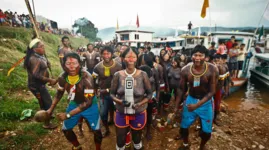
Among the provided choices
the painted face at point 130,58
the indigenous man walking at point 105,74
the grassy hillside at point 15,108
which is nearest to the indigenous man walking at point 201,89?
the painted face at point 130,58

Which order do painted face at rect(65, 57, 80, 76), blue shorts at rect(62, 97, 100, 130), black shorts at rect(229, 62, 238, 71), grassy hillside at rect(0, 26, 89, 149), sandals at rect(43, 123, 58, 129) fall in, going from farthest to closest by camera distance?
black shorts at rect(229, 62, 238, 71) → sandals at rect(43, 123, 58, 129) → grassy hillside at rect(0, 26, 89, 149) → blue shorts at rect(62, 97, 100, 130) → painted face at rect(65, 57, 80, 76)

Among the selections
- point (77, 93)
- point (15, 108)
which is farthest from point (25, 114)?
point (77, 93)

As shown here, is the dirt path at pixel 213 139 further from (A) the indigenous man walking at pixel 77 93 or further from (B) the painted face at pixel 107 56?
(B) the painted face at pixel 107 56

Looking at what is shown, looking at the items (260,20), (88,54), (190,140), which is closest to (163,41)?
(260,20)

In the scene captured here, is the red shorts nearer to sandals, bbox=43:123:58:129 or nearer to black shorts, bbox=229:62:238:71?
sandals, bbox=43:123:58:129

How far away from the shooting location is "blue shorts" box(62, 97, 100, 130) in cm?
293

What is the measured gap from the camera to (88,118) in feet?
9.81

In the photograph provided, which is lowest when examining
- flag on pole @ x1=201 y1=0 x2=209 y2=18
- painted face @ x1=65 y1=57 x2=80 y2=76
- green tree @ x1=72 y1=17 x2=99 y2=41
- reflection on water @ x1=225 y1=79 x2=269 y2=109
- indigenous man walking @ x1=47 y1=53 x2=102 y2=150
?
reflection on water @ x1=225 y1=79 x2=269 y2=109

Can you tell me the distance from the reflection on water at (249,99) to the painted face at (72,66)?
8852 mm

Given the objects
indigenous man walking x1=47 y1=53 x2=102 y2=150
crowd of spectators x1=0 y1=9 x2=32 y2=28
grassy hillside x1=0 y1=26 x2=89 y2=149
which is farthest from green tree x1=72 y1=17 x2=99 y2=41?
indigenous man walking x1=47 y1=53 x2=102 y2=150

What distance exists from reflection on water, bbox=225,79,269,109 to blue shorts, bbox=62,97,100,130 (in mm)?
8319

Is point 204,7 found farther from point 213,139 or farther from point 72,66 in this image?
point 72,66

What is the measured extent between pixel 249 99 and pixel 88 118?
10.8 m

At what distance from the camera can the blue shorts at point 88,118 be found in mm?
2934
